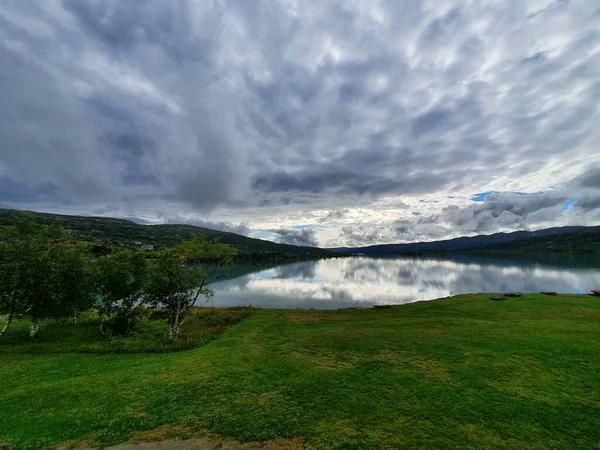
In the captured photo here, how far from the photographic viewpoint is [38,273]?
86.2 feet

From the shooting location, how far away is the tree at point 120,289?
111 ft

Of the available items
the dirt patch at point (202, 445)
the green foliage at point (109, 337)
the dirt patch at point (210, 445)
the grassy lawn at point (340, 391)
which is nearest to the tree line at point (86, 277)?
A: the green foliage at point (109, 337)

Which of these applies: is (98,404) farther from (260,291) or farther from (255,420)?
(260,291)

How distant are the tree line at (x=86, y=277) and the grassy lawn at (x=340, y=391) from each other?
618 cm

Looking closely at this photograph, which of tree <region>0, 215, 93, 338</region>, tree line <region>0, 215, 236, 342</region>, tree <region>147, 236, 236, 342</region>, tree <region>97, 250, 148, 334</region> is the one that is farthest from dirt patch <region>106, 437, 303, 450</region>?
tree <region>97, 250, 148, 334</region>

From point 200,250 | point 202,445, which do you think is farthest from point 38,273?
point 202,445

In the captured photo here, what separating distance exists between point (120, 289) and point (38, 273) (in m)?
8.91

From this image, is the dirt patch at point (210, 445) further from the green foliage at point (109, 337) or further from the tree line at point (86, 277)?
the tree line at point (86, 277)

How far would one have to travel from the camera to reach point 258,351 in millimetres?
20203

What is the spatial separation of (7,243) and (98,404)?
21.8m

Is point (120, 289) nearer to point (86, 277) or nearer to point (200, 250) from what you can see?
point (86, 277)

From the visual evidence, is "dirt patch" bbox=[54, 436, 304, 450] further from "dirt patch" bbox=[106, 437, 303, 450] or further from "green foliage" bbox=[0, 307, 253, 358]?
"green foliage" bbox=[0, 307, 253, 358]

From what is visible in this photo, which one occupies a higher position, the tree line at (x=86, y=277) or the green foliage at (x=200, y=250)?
the green foliage at (x=200, y=250)

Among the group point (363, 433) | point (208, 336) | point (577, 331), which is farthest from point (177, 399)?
point (577, 331)
